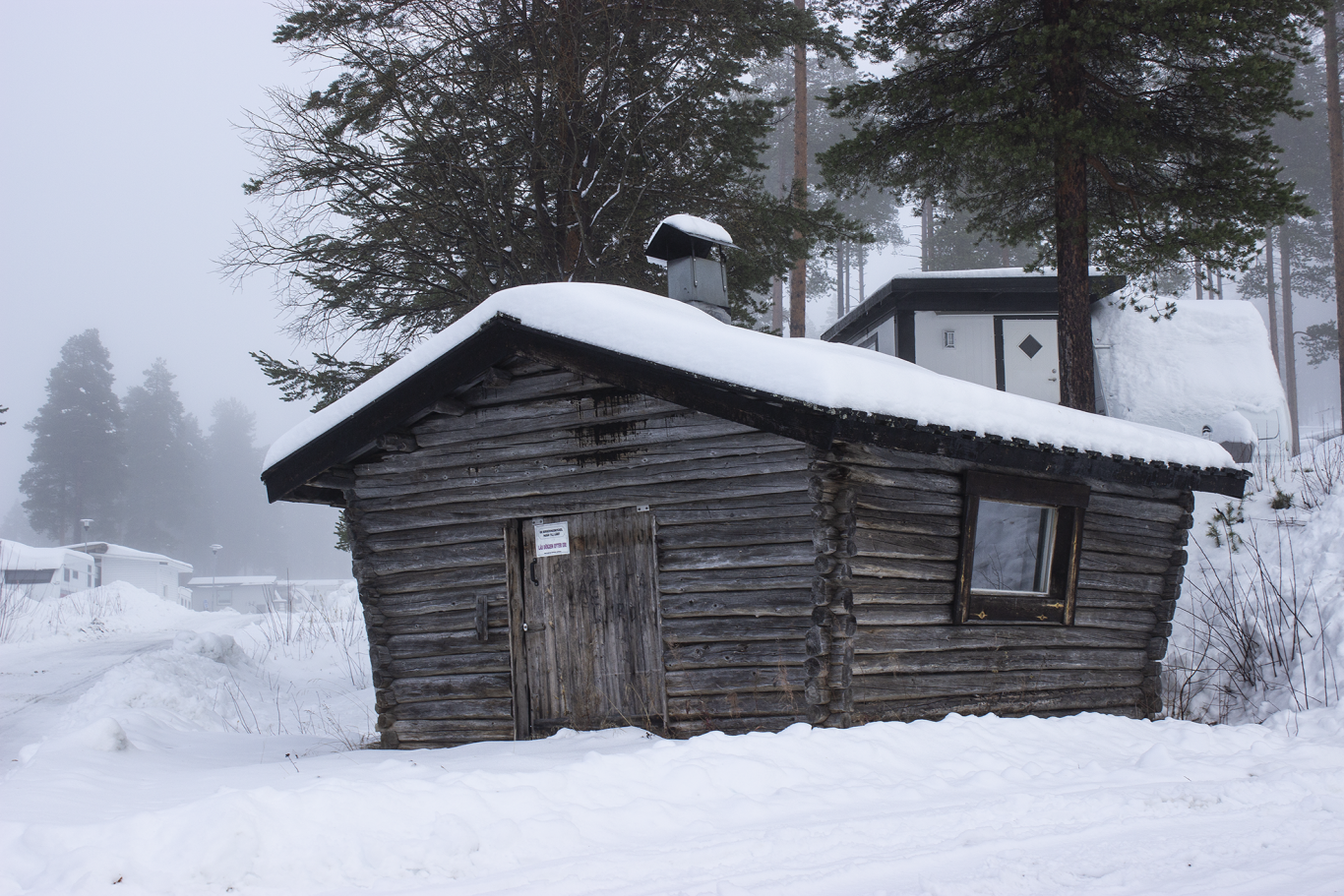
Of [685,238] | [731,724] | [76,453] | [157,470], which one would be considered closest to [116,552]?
[76,453]

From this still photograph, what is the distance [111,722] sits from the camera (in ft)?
23.3

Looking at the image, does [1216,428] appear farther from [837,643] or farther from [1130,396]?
[837,643]

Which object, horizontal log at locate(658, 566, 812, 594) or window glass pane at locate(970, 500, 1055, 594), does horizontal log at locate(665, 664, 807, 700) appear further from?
window glass pane at locate(970, 500, 1055, 594)

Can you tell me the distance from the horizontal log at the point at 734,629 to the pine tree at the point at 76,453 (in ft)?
179

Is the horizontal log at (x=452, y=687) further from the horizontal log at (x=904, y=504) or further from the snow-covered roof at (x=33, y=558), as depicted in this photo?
the snow-covered roof at (x=33, y=558)

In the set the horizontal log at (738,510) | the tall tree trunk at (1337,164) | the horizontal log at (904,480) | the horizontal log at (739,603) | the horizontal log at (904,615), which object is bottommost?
the horizontal log at (904,615)

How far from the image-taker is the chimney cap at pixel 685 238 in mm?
9883

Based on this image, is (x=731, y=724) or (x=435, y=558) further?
(x=435, y=558)

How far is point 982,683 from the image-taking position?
293 inches

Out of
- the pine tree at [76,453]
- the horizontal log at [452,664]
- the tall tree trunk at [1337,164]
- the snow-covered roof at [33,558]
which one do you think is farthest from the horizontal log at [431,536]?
the pine tree at [76,453]

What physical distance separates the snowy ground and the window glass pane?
4.23 feet

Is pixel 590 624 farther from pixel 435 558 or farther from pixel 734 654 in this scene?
pixel 435 558

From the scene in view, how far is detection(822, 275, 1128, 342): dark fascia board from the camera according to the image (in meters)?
18.1

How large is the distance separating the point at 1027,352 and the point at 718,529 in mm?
13790
